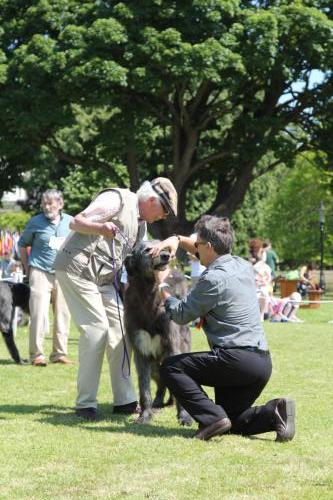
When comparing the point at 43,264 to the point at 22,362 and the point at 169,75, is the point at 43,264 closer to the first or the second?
the point at 22,362

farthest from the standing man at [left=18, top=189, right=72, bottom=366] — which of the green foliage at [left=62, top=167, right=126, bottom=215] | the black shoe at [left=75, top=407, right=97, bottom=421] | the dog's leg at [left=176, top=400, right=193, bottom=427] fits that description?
the green foliage at [left=62, top=167, right=126, bottom=215]

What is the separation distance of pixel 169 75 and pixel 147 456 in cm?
1716

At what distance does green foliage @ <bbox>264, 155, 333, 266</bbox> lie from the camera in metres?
41.9

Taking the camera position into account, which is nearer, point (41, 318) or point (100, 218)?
point (100, 218)

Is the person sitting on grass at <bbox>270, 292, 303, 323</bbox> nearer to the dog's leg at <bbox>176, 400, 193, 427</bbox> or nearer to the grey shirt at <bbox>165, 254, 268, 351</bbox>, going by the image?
the dog's leg at <bbox>176, 400, 193, 427</bbox>

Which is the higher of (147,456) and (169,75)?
(169,75)

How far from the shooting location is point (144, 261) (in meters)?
6.22

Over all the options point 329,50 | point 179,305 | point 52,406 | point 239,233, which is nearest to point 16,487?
point 179,305

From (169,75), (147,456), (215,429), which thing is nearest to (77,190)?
(169,75)

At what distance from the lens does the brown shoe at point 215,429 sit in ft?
18.0

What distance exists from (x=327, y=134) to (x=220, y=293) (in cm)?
2070

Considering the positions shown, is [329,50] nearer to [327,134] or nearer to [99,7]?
[327,134]

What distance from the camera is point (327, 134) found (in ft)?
83.4

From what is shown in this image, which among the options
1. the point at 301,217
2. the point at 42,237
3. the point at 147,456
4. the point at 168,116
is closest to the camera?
the point at 147,456
